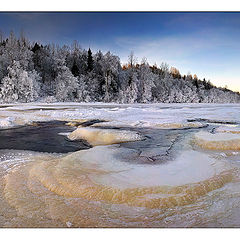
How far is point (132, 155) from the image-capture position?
6.30 meters

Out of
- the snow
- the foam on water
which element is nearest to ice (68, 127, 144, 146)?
the foam on water

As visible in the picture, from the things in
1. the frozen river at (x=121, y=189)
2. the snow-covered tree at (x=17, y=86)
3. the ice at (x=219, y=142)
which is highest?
the snow-covered tree at (x=17, y=86)

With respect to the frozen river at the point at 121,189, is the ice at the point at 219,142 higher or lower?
higher

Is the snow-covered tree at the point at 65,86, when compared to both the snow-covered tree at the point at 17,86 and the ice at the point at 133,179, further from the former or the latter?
the ice at the point at 133,179

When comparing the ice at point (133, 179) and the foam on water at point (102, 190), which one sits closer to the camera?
the foam on water at point (102, 190)

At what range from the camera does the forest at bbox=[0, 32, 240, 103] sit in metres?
39.0

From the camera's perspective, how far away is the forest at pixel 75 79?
39000mm

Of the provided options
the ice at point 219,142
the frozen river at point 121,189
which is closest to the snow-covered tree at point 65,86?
the frozen river at point 121,189

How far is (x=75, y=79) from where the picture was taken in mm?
44750

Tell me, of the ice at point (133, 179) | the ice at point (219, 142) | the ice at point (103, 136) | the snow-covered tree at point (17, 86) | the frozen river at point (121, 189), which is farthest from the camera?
the snow-covered tree at point (17, 86)

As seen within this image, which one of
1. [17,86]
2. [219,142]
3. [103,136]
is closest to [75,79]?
[17,86]

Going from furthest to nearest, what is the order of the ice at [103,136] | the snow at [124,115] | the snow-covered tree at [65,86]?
the snow-covered tree at [65,86] < the snow at [124,115] < the ice at [103,136]

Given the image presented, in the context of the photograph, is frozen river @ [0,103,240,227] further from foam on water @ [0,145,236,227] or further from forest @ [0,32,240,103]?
forest @ [0,32,240,103]
